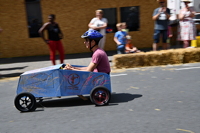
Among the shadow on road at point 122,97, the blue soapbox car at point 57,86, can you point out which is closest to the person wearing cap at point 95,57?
the blue soapbox car at point 57,86

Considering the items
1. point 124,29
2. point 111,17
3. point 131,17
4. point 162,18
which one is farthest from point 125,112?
point 131,17

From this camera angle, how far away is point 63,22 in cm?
1357

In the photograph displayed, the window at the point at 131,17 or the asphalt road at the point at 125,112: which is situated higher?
the window at the point at 131,17

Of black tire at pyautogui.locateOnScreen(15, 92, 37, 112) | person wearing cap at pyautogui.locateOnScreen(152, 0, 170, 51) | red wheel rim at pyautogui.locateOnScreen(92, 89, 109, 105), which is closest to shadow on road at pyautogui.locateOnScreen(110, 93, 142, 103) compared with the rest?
red wheel rim at pyautogui.locateOnScreen(92, 89, 109, 105)

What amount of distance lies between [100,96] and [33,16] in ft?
30.8

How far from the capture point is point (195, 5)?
12.7 m

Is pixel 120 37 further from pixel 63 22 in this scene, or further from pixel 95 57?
pixel 63 22

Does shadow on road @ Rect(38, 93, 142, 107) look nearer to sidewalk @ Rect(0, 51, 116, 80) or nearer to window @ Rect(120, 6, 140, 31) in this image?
sidewalk @ Rect(0, 51, 116, 80)

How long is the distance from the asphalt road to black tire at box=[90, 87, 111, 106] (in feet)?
0.38

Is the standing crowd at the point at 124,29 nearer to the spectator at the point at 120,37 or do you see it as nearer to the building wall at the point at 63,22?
the spectator at the point at 120,37

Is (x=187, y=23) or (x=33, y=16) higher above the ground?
(x=33, y=16)

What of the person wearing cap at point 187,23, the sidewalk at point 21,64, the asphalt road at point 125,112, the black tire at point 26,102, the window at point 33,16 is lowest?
the asphalt road at point 125,112

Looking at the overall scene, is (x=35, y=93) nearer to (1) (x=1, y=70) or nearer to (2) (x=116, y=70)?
(2) (x=116, y=70)

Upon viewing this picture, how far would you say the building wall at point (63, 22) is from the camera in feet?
44.1
